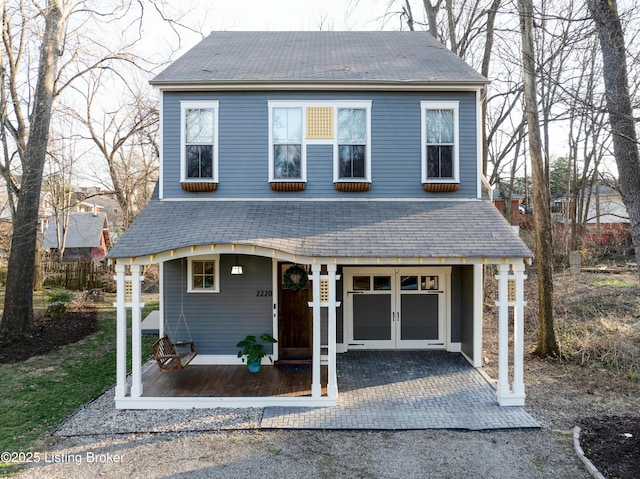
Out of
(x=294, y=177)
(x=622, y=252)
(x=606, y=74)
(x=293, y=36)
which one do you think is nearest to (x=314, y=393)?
(x=294, y=177)

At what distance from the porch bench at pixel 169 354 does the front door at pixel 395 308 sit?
346cm

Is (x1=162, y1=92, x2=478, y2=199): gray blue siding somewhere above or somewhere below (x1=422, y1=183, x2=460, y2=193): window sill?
above

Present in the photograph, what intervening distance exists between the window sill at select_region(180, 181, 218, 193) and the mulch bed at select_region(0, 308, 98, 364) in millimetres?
5346

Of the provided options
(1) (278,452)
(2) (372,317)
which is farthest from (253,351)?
(2) (372,317)

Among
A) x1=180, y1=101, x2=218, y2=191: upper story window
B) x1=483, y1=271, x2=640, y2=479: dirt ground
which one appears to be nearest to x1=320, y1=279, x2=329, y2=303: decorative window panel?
x1=180, y1=101, x2=218, y2=191: upper story window

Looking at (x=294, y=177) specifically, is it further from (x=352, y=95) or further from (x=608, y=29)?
(x=608, y=29)

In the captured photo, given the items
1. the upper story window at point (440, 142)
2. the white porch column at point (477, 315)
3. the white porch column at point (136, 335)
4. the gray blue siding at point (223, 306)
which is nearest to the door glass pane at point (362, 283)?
the gray blue siding at point (223, 306)

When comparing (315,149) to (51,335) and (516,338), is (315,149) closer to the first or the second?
(516,338)

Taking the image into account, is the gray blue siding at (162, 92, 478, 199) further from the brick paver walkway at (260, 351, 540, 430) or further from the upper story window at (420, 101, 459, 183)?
the brick paver walkway at (260, 351, 540, 430)

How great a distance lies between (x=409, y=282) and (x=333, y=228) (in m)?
2.79

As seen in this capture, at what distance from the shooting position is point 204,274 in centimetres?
844

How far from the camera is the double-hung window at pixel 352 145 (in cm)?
848

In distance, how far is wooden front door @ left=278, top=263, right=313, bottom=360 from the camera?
8.55 m

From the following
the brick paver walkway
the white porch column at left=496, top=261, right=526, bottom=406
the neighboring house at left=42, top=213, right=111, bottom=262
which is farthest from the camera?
the neighboring house at left=42, top=213, right=111, bottom=262
